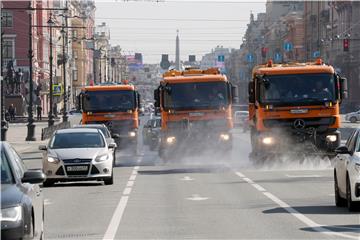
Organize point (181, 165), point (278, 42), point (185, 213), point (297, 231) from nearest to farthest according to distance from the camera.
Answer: point (297, 231)
point (185, 213)
point (181, 165)
point (278, 42)

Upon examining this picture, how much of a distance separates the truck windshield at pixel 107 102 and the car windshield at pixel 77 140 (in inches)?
649

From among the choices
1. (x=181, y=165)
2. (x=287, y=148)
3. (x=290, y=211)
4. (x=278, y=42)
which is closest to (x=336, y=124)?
(x=287, y=148)

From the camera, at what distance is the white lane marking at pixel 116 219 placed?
Answer: 54.6 feet

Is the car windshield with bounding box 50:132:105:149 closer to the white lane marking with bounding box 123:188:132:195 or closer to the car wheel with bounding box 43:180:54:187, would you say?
the car wheel with bounding box 43:180:54:187

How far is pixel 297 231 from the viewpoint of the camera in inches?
660

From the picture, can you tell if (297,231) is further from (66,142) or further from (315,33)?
(315,33)

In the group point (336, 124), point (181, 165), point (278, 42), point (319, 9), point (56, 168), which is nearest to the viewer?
point (56, 168)

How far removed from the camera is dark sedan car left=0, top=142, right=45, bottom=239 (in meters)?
11.7

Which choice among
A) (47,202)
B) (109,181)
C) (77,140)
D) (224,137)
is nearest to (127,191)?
(109,181)

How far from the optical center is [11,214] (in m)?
11.8

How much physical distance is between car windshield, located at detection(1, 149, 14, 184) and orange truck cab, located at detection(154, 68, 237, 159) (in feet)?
83.7

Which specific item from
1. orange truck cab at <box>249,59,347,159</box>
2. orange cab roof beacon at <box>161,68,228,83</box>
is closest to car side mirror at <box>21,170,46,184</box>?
orange truck cab at <box>249,59,347,159</box>

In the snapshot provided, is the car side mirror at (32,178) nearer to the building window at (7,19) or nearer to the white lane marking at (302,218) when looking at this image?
the white lane marking at (302,218)

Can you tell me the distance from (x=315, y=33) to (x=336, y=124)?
119m
